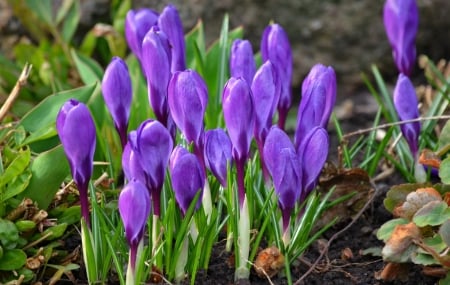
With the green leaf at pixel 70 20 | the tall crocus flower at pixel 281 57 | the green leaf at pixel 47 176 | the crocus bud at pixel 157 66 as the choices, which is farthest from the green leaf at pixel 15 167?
the green leaf at pixel 70 20

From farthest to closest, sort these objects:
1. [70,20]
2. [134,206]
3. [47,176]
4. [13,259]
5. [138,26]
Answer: [70,20]
[138,26]
[47,176]
[13,259]
[134,206]

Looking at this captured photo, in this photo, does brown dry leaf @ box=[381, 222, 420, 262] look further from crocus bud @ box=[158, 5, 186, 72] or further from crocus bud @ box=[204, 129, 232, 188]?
crocus bud @ box=[158, 5, 186, 72]

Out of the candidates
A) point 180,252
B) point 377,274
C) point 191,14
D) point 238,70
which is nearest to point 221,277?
point 180,252

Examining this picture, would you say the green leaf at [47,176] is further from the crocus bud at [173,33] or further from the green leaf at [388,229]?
the green leaf at [388,229]

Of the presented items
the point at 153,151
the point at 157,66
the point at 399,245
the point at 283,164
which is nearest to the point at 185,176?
the point at 153,151

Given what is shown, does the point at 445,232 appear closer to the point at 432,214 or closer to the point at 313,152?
the point at 432,214

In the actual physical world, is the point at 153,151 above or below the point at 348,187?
above

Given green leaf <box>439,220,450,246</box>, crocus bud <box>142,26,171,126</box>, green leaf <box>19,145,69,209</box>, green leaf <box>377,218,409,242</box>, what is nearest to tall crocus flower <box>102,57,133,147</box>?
crocus bud <box>142,26,171,126</box>
